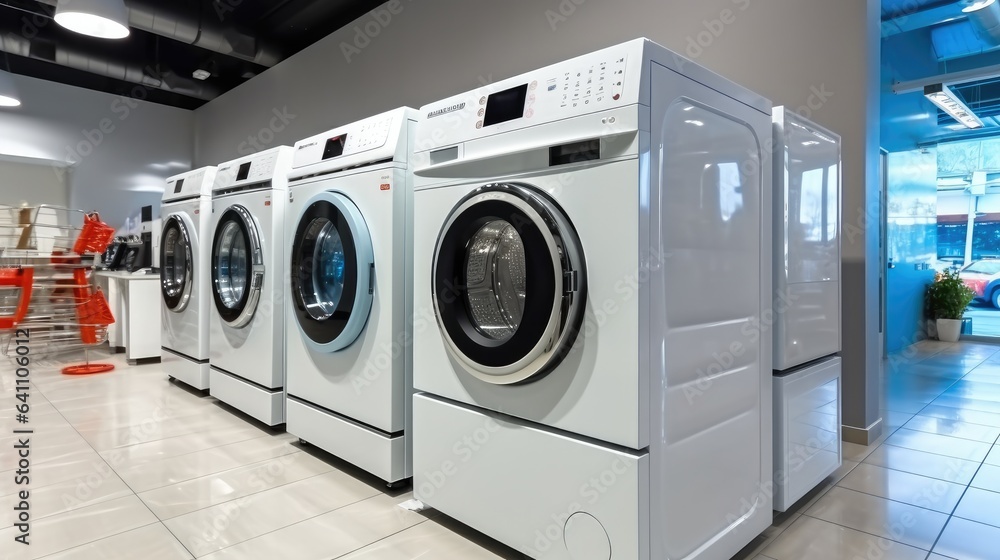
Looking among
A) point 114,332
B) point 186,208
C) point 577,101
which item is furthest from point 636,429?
point 114,332

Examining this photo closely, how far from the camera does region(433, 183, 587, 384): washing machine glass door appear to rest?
140cm

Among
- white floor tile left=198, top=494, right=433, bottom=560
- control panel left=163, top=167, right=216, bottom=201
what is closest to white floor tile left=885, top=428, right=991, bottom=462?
white floor tile left=198, top=494, right=433, bottom=560

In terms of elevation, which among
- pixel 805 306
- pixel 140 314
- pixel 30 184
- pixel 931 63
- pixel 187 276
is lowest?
pixel 140 314

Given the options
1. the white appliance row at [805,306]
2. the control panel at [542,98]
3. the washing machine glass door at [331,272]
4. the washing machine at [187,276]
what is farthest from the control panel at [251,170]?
the white appliance row at [805,306]

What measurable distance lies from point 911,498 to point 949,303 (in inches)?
226

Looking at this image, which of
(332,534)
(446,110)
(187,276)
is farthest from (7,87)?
(332,534)

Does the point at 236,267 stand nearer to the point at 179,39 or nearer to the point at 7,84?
the point at 179,39

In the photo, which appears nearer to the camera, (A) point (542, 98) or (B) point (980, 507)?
(A) point (542, 98)

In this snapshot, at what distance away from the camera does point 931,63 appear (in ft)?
18.9

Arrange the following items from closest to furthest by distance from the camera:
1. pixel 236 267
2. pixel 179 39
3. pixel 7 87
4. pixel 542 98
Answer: pixel 542 98
pixel 236 267
pixel 179 39
pixel 7 87

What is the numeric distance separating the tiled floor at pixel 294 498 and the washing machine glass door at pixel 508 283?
65 cm

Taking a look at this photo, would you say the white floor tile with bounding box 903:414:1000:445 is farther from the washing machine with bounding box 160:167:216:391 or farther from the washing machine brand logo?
the washing machine with bounding box 160:167:216:391

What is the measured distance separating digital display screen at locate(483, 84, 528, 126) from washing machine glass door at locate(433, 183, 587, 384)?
21cm

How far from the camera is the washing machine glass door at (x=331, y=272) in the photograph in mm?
2160
